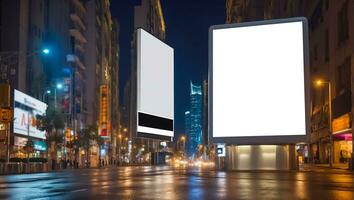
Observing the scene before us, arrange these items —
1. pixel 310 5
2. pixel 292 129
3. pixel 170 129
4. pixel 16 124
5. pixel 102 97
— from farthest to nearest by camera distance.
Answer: pixel 102 97
pixel 310 5
pixel 16 124
pixel 170 129
pixel 292 129

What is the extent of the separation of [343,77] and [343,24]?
19.1 feet

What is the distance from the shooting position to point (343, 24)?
6084 centimetres

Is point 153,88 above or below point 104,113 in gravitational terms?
below

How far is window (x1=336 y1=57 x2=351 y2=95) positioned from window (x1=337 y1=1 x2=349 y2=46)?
266 centimetres

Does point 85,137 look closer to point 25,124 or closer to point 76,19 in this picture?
point 25,124

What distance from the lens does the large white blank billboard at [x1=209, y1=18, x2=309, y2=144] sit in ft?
133

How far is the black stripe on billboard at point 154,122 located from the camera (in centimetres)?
4116

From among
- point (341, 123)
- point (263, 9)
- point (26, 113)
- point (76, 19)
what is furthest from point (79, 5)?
point (341, 123)

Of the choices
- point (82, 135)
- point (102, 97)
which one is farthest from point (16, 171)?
point (102, 97)

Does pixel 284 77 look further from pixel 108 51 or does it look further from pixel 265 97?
pixel 108 51

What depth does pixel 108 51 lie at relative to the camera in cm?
16550

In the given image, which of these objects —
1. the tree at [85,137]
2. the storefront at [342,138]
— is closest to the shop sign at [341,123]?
the storefront at [342,138]

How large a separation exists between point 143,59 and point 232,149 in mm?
10859

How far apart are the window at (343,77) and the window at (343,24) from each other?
2.66 meters
